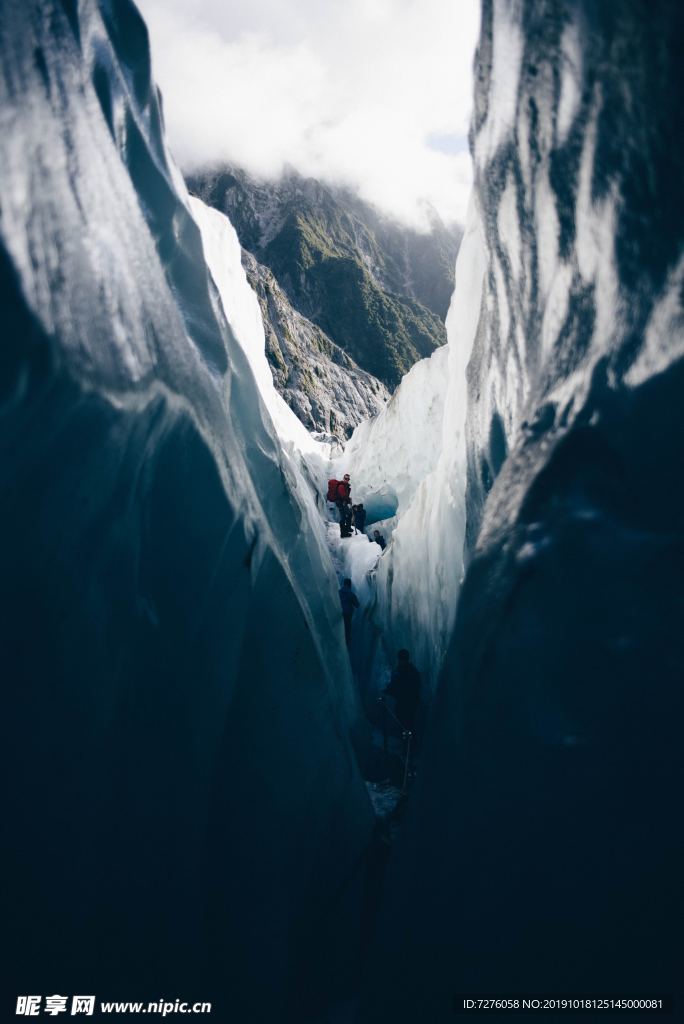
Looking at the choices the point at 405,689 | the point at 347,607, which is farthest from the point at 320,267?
the point at 405,689

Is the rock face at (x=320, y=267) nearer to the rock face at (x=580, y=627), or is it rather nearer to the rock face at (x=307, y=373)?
the rock face at (x=307, y=373)

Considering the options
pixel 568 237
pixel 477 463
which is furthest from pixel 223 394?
pixel 568 237

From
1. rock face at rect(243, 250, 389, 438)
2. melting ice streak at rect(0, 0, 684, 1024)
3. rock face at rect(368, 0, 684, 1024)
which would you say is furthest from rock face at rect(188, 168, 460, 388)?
rock face at rect(368, 0, 684, 1024)

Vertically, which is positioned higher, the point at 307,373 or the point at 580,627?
the point at 307,373

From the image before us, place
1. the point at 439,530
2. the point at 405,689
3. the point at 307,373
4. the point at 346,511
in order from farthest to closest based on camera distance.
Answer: the point at 307,373 < the point at 346,511 < the point at 439,530 < the point at 405,689

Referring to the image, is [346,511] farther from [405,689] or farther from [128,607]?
[128,607]

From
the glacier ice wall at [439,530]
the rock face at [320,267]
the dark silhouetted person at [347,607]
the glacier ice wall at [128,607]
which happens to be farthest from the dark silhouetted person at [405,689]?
the rock face at [320,267]

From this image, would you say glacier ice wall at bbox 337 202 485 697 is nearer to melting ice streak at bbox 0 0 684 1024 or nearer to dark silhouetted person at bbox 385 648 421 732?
dark silhouetted person at bbox 385 648 421 732
